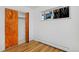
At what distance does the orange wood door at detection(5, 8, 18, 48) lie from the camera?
3498 mm

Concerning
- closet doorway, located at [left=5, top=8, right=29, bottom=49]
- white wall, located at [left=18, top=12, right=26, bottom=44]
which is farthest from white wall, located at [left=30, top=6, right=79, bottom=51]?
white wall, located at [left=18, top=12, right=26, bottom=44]

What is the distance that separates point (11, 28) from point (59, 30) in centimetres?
224

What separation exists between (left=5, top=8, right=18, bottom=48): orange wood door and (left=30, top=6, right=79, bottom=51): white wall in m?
1.39

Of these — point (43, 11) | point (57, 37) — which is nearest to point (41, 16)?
point (43, 11)

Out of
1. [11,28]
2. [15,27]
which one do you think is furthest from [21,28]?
[11,28]

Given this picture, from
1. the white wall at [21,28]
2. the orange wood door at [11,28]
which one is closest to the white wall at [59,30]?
the white wall at [21,28]

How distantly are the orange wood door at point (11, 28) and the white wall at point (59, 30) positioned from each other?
1386mm

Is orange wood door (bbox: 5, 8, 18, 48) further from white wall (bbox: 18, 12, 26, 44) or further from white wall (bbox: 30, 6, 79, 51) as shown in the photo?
white wall (bbox: 30, 6, 79, 51)

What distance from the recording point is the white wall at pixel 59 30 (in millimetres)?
2669

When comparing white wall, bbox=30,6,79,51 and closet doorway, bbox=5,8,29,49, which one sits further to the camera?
closet doorway, bbox=5,8,29,49

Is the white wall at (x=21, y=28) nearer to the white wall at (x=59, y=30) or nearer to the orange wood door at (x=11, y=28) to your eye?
the orange wood door at (x=11, y=28)

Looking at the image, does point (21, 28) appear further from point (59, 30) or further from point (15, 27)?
point (59, 30)
